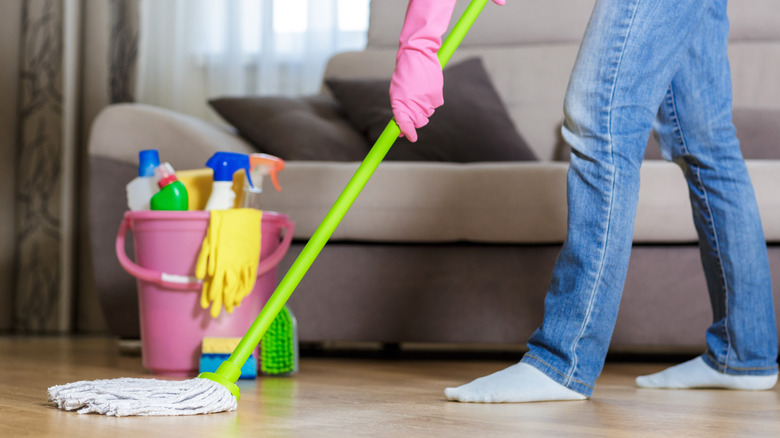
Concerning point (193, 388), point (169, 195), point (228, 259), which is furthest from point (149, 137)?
point (193, 388)

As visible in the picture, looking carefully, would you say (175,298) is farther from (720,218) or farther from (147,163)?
(720,218)

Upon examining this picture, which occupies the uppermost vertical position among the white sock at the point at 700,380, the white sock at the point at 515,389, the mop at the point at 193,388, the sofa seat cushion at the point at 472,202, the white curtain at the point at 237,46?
the white curtain at the point at 237,46

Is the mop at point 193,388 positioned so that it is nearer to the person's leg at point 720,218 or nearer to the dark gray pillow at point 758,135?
the person's leg at point 720,218

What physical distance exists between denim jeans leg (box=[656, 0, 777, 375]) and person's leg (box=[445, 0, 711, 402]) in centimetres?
16

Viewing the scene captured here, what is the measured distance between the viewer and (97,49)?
275cm

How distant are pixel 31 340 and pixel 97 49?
3.26 ft

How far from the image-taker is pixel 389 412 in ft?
3.19

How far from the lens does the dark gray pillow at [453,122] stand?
2.00 meters

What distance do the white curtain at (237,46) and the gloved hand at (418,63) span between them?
1.75m

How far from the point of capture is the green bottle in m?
1.44

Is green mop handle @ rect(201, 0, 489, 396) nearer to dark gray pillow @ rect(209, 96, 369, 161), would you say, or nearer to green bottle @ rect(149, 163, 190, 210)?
green bottle @ rect(149, 163, 190, 210)

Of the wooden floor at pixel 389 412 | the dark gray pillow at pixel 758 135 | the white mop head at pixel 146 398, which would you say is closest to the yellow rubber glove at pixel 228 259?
the wooden floor at pixel 389 412

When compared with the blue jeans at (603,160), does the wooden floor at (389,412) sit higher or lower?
lower

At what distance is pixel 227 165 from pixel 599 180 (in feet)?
2.17
